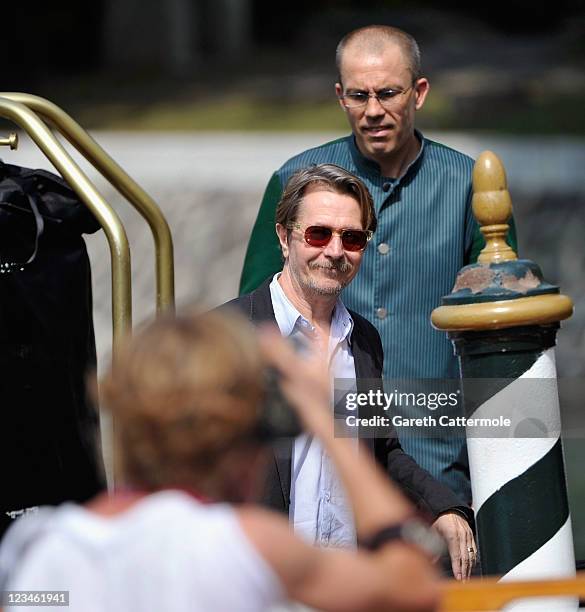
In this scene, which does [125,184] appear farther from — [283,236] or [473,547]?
[473,547]

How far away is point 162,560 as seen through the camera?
1957 mm

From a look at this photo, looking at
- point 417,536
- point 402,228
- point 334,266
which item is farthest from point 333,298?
point 417,536

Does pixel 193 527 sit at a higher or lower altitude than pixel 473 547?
higher

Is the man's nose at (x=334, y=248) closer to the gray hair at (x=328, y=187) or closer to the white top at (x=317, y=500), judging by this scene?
the gray hair at (x=328, y=187)

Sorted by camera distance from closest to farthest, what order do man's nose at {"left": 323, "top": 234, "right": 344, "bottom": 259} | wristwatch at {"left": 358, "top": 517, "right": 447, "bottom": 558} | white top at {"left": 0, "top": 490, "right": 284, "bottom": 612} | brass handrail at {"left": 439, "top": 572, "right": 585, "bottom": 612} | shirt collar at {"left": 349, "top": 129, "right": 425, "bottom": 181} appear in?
1. white top at {"left": 0, "top": 490, "right": 284, "bottom": 612}
2. wristwatch at {"left": 358, "top": 517, "right": 447, "bottom": 558}
3. brass handrail at {"left": 439, "top": 572, "right": 585, "bottom": 612}
4. man's nose at {"left": 323, "top": 234, "right": 344, "bottom": 259}
5. shirt collar at {"left": 349, "top": 129, "right": 425, "bottom": 181}

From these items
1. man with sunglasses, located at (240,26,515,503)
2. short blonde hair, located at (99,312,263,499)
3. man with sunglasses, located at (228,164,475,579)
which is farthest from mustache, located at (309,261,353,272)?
short blonde hair, located at (99,312,263,499)

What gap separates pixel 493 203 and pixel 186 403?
5.57 feet

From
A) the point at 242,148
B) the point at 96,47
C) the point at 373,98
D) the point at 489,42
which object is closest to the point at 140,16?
the point at 96,47

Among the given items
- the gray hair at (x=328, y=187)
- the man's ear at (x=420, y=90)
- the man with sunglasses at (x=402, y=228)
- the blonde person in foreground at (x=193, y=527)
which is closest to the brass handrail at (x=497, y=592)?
the blonde person in foreground at (x=193, y=527)

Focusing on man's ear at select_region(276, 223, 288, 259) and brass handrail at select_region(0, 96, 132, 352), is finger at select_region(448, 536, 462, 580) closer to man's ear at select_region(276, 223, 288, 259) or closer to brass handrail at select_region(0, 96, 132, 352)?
man's ear at select_region(276, 223, 288, 259)

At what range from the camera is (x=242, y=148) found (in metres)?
15.4

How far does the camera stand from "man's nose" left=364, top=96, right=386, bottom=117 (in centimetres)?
413

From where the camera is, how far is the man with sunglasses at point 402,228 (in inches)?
163

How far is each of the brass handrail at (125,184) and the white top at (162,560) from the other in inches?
68.6
